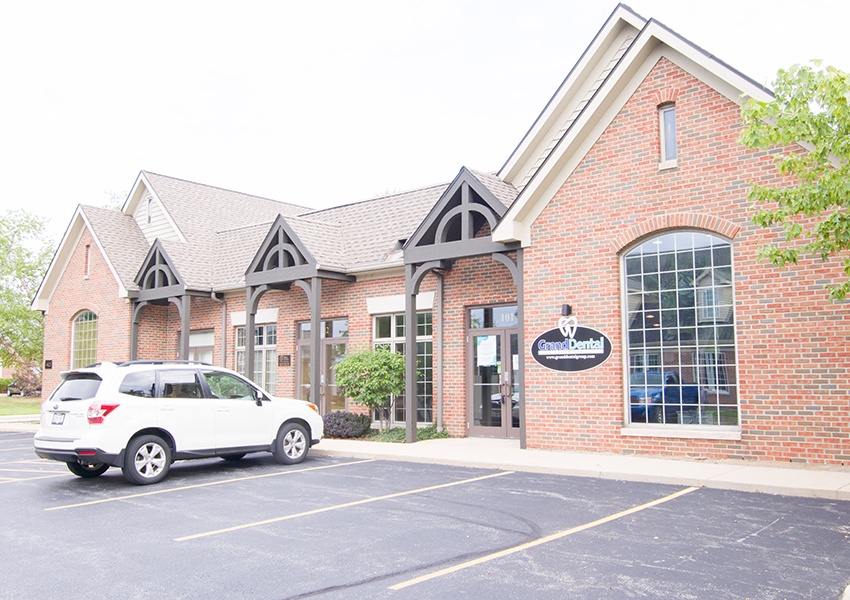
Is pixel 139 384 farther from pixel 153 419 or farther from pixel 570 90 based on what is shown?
pixel 570 90

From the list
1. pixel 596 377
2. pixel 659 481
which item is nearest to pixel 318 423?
pixel 596 377

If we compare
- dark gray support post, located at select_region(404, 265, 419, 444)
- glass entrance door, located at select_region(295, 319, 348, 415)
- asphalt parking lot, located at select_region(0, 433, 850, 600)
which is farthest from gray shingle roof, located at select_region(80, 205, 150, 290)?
asphalt parking lot, located at select_region(0, 433, 850, 600)

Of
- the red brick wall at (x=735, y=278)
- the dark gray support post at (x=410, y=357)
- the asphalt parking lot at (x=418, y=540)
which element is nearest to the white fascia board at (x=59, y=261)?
the dark gray support post at (x=410, y=357)

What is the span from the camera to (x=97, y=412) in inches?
397

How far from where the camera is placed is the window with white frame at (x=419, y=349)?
16375 millimetres

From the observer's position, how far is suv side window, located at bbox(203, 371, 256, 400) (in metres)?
11.8

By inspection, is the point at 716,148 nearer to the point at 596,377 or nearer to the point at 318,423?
the point at 596,377

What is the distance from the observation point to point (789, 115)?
8305 millimetres

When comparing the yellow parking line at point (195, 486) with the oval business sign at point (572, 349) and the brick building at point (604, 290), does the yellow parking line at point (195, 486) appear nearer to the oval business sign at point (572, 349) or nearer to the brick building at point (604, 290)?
the brick building at point (604, 290)

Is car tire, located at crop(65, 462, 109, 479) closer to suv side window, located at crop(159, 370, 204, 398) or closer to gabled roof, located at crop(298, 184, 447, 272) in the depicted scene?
suv side window, located at crop(159, 370, 204, 398)

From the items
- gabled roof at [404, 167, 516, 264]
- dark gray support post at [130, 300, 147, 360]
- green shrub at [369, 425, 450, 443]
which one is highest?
gabled roof at [404, 167, 516, 264]

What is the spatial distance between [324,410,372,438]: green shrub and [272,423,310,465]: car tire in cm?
290

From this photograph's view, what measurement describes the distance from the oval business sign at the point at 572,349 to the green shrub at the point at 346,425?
4624 mm

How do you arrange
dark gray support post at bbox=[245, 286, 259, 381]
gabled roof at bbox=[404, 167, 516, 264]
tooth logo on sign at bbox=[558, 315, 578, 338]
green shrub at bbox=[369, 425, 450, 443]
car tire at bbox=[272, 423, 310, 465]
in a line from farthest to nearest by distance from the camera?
dark gray support post at bbox=[245, 286, 259, 381] < green shrub at bbox=[369, 425, 450, 443] < gabled roof at bbox=[404, 167, 516, 264] < tooth logo on sign at bbox=[558, 315, 578, 338] < car tire at bbox=[272, 423, 310, 465]
